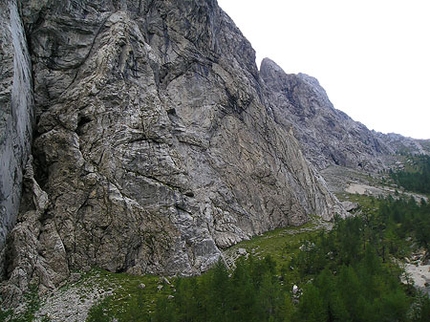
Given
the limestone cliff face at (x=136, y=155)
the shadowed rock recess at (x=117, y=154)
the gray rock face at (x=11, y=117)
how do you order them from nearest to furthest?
the gray rock face at (x=11, y=117), the shadowed rock recess at (x=117, y=154), the limestone cliff face at (x=136, y=155)

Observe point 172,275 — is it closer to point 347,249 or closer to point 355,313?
point 355,313

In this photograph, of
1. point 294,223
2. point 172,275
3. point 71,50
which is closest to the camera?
point 172,275

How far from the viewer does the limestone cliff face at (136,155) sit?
49.9m

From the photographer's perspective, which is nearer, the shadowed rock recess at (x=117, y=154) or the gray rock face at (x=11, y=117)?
the gray rock face at (x=11, y=117)

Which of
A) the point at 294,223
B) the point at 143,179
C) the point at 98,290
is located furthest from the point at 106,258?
the point at 294,223

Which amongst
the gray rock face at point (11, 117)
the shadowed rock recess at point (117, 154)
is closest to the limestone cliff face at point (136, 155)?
the shadowed rock recess at point (117, 154)

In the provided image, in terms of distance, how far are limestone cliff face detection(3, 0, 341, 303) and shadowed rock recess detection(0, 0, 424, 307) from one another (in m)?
0.20

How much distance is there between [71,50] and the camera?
218ft

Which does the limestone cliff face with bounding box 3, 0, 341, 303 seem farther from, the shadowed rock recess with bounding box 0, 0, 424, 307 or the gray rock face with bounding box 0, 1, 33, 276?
the gray rock face with bounding box 0, 1, 33, 276

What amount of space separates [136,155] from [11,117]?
18062 millimetres

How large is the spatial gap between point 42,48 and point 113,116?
1824 cm

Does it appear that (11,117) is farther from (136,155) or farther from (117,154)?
(136,155)

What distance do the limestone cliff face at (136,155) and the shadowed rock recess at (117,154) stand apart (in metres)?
0.20

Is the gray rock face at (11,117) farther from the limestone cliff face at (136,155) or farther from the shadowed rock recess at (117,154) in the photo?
the limestone cliff face at (136,155)
